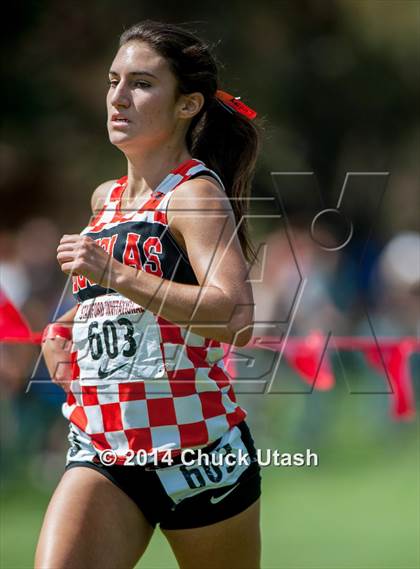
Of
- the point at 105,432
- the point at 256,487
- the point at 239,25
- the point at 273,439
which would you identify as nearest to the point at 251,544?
the point at 256,487

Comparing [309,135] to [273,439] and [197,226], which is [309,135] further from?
[197,226]

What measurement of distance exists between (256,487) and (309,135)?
30.1 ft

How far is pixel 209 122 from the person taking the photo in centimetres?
279

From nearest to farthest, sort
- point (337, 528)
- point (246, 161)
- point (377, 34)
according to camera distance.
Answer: point (246, 161) < point (337, 528) < point (377, 34)

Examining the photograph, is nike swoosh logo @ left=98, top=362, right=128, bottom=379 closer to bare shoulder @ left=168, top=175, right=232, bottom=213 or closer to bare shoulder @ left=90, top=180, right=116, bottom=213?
bare shoulder @ left=168, top=175, right=232, bottom=213

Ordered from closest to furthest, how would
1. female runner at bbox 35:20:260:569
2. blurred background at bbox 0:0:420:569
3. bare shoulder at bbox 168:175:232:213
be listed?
female runner at bbox 35:20:260:569
bare shoulder at bbox 168:175:232:213
blurred background at bbox 0:0:420:569

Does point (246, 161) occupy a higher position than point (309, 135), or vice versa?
point (309, 135)

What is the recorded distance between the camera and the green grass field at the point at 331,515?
456cm

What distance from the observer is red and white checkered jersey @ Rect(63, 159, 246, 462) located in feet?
8.08

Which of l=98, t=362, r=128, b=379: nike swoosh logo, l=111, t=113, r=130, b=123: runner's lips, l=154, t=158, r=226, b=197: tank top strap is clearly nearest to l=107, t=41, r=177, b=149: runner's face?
l=111, t=113, r=130, b=123: runner's lips

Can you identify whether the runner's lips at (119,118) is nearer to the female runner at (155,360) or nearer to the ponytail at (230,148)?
the female runner at (155,360)

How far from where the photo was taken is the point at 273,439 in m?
7.05

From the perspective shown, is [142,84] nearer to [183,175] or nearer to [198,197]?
[183,175]

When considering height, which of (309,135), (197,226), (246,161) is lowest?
(197,226)
